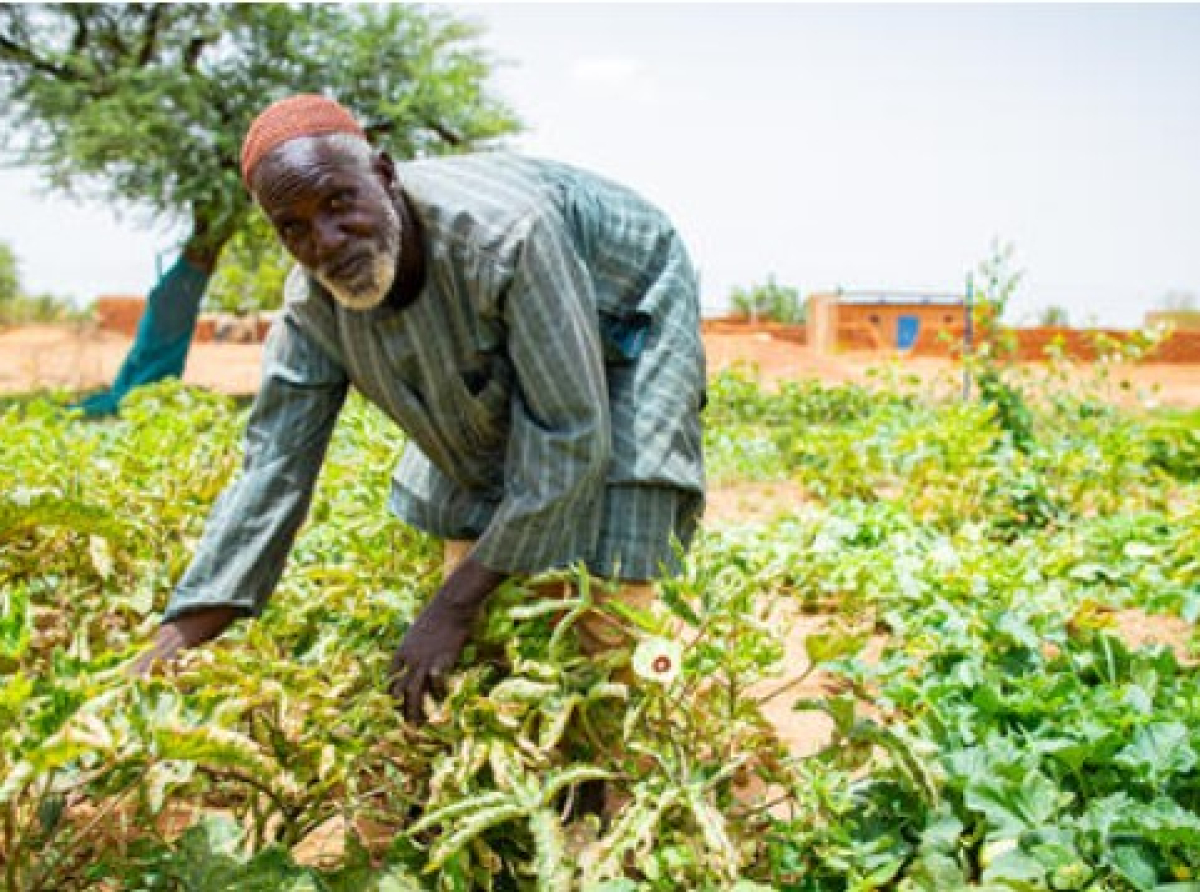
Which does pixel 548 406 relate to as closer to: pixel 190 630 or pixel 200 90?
pixel 190 630

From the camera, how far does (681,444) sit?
2.28 metres

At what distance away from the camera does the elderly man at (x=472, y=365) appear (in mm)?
1962

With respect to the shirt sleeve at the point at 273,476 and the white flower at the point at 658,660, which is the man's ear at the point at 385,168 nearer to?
the shirt sleeve at the point at 273,476

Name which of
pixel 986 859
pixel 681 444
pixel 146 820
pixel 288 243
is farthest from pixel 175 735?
pixel 986 859

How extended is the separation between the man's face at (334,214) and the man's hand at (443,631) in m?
0.49

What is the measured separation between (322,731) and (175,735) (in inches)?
20.5

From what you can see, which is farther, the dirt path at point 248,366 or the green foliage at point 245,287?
the green foliage at point 245,287

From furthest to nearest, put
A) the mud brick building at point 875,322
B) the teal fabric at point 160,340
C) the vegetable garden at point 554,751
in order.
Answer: the mud brick building at point 875,322 → the teal fabric at point 160,340 → the vegetable garden at point 554,751

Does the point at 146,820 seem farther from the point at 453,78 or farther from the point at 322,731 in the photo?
the point at 453,78

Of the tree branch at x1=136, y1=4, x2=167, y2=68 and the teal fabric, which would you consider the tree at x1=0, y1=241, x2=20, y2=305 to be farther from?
the teal fabric

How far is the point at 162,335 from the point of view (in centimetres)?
1156

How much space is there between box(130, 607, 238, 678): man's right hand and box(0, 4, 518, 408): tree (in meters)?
10.2

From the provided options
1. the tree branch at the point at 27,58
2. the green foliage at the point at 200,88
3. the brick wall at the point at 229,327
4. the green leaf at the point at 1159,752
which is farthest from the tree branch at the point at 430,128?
the green leaf at the point at 1159,752

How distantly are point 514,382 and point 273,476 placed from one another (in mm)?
490
